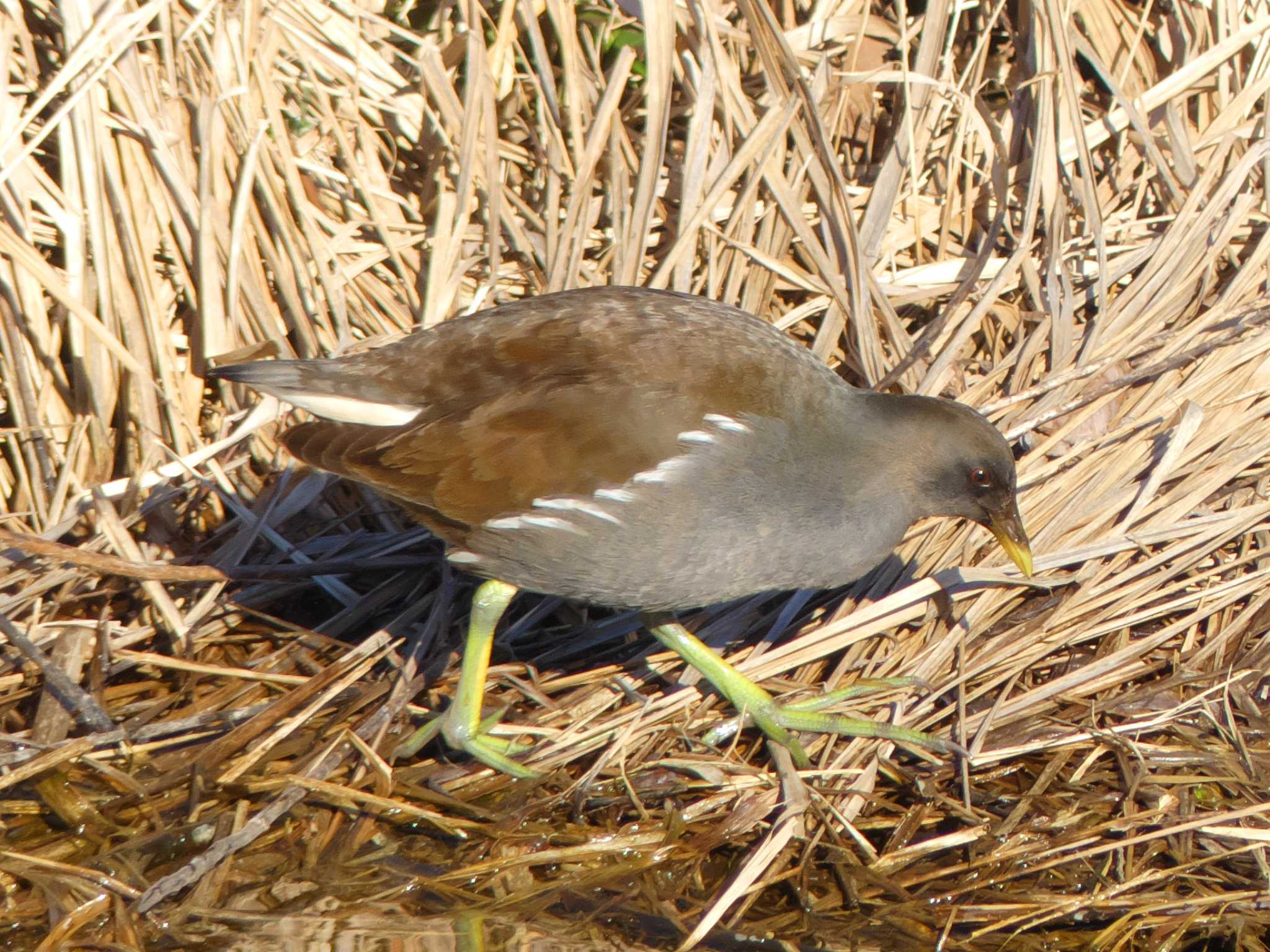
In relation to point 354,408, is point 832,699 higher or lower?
lower

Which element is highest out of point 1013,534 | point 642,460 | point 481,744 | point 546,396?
point 546,396

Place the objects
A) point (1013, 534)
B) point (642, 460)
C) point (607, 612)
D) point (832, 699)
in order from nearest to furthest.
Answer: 1. point (642, 460)
2. point (1013, 534)
3. point (832, 699)
4. point (607, 612)

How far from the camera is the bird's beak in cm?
326

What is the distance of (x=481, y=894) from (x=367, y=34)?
2.58 meters

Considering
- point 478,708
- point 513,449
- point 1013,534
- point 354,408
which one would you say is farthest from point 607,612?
point 1013,534

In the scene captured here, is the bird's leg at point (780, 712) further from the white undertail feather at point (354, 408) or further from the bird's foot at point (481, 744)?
the white undertail feather at point (354, 408)

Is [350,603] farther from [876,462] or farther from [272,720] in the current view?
[876,462]

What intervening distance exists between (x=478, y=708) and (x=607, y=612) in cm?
66

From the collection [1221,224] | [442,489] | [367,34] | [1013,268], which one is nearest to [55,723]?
[442,489]

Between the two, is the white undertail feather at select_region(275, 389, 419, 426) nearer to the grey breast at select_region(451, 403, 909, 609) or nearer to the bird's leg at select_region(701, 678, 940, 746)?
the grey breast at select_region(451, 403, 909, 609)

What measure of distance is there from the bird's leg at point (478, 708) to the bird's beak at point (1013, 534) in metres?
1.19

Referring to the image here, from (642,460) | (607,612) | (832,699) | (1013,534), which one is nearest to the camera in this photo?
(642,460)

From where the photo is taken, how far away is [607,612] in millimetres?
3900

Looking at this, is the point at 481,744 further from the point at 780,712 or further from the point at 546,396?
the point at 546,396
